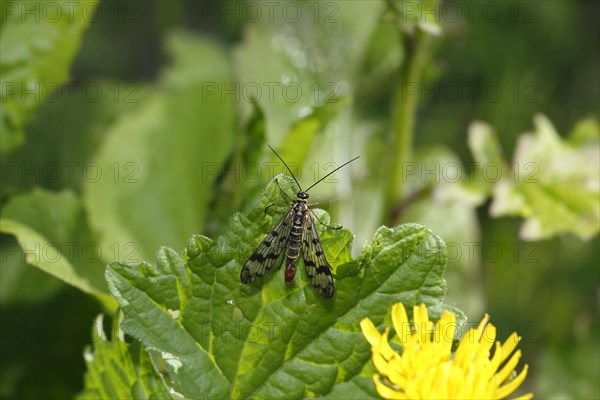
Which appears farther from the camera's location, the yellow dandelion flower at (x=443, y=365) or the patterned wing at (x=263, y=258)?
the patterned wing at (x=263, y=258)

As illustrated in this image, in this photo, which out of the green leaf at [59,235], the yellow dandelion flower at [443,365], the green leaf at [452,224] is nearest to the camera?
the yellow dandelion flower at [443,365]

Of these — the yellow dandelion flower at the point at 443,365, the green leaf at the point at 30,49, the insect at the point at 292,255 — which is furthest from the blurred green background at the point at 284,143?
the yellow dandelion flower at the point at 443,365

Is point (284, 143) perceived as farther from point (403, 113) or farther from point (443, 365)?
point (443, 365)

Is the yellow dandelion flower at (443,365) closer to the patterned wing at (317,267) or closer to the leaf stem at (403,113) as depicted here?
the patterned wing at (317,267)

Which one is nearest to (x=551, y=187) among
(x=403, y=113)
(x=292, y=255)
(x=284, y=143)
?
(x=403, y=113)

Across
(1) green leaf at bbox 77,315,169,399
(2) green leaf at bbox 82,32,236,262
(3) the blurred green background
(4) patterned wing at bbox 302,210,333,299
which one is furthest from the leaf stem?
(1) green leaf at bbox 77,315,169,399
